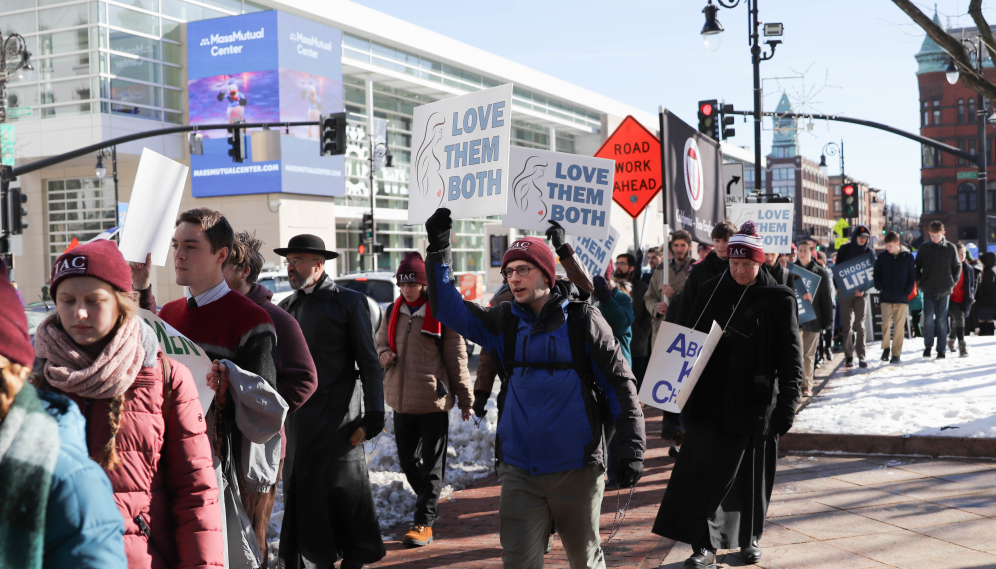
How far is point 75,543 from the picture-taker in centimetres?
161

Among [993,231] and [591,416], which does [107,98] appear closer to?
[591,416]

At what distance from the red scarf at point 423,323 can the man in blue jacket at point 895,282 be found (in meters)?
9.17

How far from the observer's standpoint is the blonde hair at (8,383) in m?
1.52

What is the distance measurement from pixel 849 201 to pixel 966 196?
2803 inches

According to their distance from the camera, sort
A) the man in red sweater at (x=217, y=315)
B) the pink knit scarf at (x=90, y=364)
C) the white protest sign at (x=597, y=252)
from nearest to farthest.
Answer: the pink knit scarf at (x=90, y=364), the man in red sweater at (x=217, y=315), the white protest sign at (x=597, y=252)

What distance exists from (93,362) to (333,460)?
108 inches

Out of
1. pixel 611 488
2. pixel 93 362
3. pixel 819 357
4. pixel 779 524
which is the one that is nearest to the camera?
pixel 93 362

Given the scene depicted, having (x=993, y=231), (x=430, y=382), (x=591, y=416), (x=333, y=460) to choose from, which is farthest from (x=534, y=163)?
(x=993, y=231)

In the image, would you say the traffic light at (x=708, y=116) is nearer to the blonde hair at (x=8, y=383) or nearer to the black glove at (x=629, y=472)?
the black glove at (x=629, y=472)

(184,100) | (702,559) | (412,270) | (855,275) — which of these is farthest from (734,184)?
(184,100)

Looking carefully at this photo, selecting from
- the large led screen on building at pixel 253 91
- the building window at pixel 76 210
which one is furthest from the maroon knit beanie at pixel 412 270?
the building window at pixel 76 210

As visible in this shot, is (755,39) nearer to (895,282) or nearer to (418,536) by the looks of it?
(895,282)

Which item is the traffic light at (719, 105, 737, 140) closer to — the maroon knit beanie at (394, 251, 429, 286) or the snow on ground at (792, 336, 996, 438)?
the snow on ground at (792, 336, 996, 438)

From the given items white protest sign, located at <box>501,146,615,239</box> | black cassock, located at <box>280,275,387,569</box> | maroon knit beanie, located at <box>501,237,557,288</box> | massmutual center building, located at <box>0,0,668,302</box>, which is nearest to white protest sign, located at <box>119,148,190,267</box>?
black cassock, located at <box>280,275,387,569</box>
